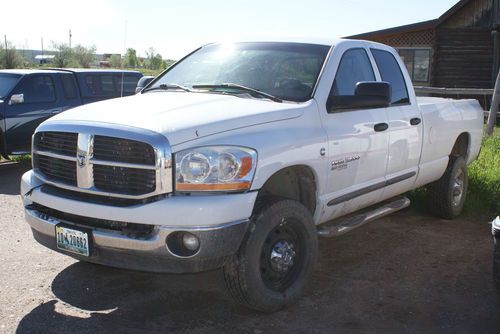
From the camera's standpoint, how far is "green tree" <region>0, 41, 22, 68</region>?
3717 centimetres

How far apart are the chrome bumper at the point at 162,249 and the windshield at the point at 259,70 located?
137cm

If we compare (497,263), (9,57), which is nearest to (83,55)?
(9,57)

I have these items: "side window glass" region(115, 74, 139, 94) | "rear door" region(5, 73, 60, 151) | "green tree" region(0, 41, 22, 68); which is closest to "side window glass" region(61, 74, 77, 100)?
"rear door" region(5, 73, 60, 151)

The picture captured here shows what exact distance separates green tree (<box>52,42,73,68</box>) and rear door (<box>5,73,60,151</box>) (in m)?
34.5

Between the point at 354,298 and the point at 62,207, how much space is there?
2.19 meters

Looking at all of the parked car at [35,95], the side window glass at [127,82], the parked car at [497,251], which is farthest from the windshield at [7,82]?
the parked car at [497,251]

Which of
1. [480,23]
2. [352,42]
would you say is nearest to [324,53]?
[352,42]

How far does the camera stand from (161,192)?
11.7ft

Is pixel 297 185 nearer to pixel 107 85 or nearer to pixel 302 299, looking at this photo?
pixel 302 299

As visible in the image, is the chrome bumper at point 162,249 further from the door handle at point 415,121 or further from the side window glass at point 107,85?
the side window glass at point 107,85

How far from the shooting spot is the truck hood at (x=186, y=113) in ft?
12.1

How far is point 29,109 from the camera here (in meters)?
10.0

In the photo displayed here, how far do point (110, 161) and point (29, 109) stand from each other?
700 cm

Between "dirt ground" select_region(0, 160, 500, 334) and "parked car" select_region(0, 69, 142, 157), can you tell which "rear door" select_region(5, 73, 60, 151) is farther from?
"dirt ground" select_region(0, 160, 500, 334)
